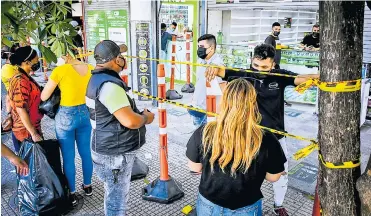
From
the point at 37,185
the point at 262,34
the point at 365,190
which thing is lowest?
the point at 37,185

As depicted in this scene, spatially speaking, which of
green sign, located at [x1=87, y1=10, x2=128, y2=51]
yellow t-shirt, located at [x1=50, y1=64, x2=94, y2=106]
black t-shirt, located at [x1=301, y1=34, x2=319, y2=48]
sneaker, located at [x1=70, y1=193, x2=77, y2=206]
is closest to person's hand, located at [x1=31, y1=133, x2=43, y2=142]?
yellow t-shirt, located at [x1=50, y1=64, x2=94, y2=106]

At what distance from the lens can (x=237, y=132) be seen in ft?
6.64

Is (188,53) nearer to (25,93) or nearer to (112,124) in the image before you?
(25,93)

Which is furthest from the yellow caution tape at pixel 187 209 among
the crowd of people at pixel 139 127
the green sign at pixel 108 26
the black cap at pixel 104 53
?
the green sign at pixel 108 26

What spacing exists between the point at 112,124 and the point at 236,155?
48.3 inches

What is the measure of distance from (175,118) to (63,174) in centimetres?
362

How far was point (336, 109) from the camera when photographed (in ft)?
5.47

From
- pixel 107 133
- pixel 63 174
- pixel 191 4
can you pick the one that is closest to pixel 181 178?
pixel 63 174

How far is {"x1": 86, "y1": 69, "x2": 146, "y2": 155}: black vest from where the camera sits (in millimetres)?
2756

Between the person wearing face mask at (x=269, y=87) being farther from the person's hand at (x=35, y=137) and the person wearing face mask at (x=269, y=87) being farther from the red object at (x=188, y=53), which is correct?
the red object at (x=188, y=53)

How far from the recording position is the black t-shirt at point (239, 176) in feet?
6.84

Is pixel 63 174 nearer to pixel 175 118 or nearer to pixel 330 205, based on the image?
pixel 330 205

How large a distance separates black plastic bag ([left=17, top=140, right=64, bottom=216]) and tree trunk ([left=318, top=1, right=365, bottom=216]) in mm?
2571

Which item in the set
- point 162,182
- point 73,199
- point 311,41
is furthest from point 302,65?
point 73,199
